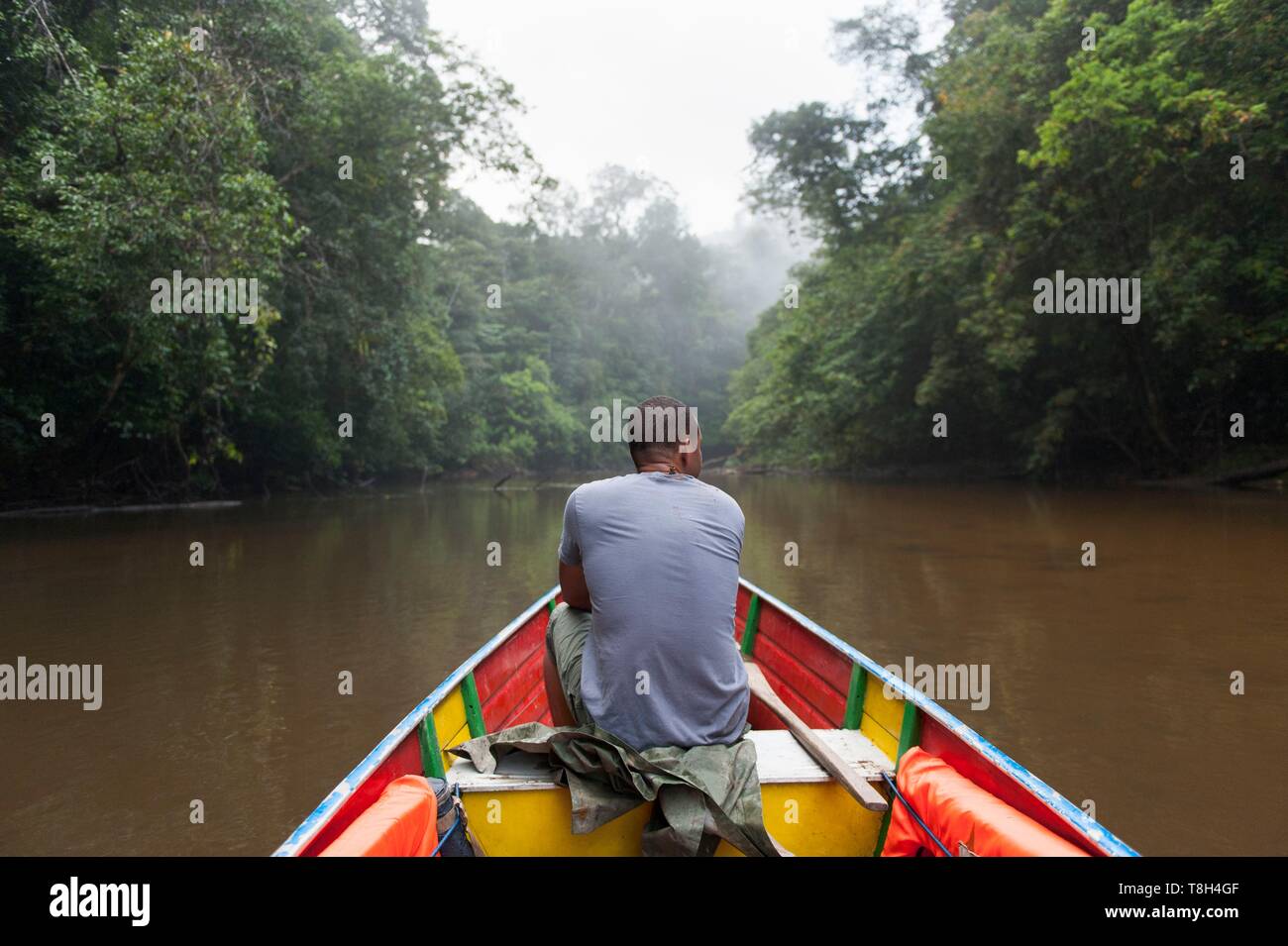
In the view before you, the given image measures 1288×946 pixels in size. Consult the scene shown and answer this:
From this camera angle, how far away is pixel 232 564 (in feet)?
32.6

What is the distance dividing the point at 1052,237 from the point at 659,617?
1680 cm

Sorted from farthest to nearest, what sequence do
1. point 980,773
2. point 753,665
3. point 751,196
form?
point 751,196, point 753,665, point 980,773

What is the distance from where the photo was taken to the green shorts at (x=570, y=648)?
2656 mm

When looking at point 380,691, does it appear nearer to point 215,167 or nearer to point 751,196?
point 215,167

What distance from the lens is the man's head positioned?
264 cm

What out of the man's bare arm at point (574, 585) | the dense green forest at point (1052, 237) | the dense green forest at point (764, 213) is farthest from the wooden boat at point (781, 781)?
the dense green forest at point (1052, 237)

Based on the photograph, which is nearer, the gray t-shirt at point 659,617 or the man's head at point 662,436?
the gray t-shirt at point 659,617

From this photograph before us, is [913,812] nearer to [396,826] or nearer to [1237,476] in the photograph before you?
[396,826]

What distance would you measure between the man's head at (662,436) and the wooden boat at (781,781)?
0.96 meters

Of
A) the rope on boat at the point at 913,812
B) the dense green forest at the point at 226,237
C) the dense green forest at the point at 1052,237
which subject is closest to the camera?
the rope on boat at the point at 913,812

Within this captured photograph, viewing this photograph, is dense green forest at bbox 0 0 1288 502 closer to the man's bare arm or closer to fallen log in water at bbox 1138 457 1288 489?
fallen log in water at bbox 1138 457 1288 489

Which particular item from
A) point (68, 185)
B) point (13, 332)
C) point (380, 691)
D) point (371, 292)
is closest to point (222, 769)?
point (380, 691)

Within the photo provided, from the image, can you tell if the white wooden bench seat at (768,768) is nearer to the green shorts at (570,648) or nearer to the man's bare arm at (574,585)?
the green shorts at (570,648)

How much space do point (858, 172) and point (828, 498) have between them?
1151cm
